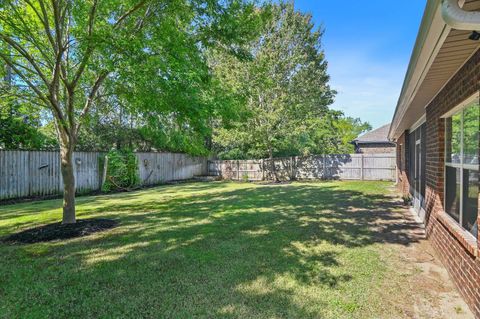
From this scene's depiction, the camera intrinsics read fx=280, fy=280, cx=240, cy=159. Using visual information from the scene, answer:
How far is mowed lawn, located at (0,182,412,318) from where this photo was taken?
2.68 m

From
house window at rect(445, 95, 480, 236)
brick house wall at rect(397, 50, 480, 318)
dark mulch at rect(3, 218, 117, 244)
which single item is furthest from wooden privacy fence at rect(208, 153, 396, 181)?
house window at rect(445, 95, 480, 236)

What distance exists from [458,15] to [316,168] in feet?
53.6

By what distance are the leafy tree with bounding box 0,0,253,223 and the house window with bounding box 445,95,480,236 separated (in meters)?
3.75

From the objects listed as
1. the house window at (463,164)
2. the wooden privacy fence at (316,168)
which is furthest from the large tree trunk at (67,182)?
the wooden privacy fence at (316,168)

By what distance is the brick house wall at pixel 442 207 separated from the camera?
8.46 ft

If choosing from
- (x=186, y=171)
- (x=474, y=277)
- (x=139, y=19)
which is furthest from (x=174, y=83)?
(x=186, y=171)

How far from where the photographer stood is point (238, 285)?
3.13m

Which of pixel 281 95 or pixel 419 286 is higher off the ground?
pixel 281 95

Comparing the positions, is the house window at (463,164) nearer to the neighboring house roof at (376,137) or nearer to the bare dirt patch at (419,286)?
the bare dirt patch at (419,286)

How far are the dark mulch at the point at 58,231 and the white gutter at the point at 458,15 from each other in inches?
234

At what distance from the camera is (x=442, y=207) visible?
4.23 metres

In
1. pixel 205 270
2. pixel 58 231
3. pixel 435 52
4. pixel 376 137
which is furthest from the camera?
pixel 376 137

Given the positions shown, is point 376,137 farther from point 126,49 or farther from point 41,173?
point 126,49

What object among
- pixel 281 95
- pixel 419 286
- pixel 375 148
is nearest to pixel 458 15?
pixel 419 286
